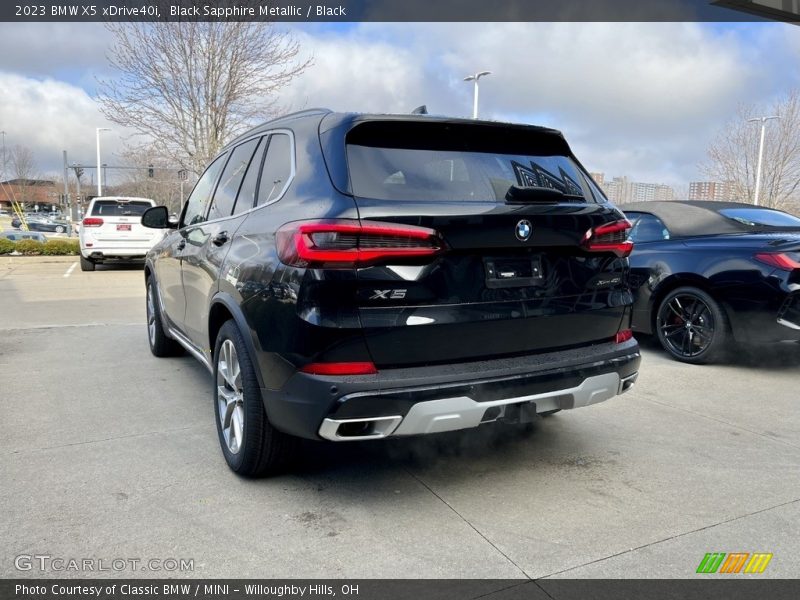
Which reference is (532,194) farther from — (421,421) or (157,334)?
(157,334)

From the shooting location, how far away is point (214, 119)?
19.7m

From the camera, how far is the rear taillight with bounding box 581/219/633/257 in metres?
3.03

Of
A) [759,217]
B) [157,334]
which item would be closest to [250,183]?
[157,334]

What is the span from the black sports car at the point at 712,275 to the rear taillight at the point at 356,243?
153 inches

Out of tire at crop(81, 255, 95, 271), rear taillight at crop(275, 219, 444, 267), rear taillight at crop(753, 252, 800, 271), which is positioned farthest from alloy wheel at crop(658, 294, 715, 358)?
tire at crop(81, 255, 95, 271)

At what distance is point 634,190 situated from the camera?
1128 inches

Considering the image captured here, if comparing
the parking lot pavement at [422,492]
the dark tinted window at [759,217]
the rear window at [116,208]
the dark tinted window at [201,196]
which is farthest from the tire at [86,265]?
the dark tinted window at [759,217]

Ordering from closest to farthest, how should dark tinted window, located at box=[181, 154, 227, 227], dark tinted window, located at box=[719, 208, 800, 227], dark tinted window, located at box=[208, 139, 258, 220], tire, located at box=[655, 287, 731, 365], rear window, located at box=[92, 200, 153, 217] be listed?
dark tinted window, located at box=[208, 139, 258, 220], dark tinted window, located at box=[181, 154, 227, 227], tire, located at box=[655, 287, 731, 365], dark tinted window, located at box=[719, 208, 800, 227], rear window, located at box=[92, 200, 153, 217]

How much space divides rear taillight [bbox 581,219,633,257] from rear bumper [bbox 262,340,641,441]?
58 centimetres

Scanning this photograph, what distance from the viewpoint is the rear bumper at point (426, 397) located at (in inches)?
99.0

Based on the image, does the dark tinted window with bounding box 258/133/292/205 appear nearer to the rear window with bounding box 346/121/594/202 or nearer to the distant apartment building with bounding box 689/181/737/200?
the rear window with bounding box 346/121/594/202

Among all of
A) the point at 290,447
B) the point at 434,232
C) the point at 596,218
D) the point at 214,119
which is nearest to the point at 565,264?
the point at 596,218

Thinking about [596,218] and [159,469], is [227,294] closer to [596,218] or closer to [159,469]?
[159,469]
